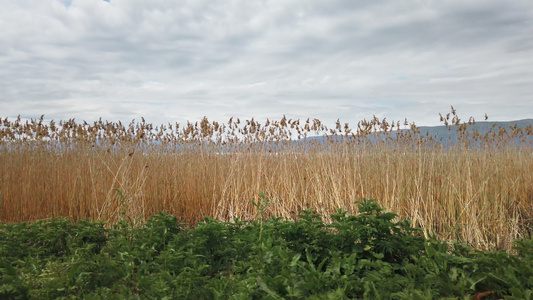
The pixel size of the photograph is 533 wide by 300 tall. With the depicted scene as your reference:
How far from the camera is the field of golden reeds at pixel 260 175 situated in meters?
4.33

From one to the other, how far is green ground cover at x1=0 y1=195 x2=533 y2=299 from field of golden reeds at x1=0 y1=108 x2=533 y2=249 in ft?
5.40

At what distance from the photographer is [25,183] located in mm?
5379

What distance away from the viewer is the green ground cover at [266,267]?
5.69ft

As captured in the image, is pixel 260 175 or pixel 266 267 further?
pixel 260 175

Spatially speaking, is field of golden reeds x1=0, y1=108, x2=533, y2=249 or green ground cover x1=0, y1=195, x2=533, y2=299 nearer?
green ground cover x1=0, y1=195, x2=533, y2=299

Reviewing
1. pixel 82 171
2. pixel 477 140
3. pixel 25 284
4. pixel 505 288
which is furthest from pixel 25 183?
pixel 477 140

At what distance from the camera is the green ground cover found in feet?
5.69

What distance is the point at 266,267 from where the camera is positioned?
1.90 meters

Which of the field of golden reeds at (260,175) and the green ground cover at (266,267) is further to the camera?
the field of golden reeds at (260,175)

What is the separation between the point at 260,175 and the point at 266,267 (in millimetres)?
3103

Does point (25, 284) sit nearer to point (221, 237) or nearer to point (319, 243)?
point (221, 237)

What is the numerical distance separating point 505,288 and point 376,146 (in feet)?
13.1

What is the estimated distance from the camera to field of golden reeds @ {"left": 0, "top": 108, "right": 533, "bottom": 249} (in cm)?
433

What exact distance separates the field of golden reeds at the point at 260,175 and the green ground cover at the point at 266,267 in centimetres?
165
